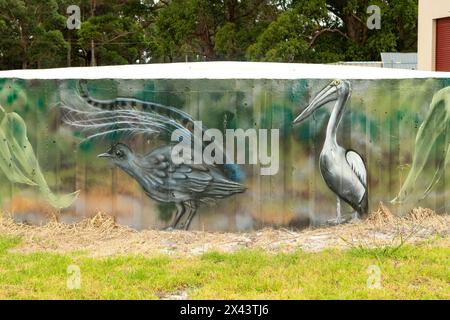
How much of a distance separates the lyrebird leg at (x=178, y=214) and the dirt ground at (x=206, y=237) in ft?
0.39

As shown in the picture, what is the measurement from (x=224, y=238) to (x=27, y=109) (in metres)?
2.87

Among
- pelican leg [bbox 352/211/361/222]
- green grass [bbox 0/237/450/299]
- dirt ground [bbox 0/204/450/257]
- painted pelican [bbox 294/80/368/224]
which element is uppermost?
painted pelican [bbox 294/80/368/224]

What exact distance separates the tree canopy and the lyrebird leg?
2611cm

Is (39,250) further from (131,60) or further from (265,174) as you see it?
(131,60)

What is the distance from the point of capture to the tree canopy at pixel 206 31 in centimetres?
3478

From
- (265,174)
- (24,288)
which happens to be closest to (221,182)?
(265,174)

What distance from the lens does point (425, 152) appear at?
8578mm

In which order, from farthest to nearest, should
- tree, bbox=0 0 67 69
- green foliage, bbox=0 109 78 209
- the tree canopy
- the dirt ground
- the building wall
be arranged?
1. tree, bbox=0 0 67 69
2. the tree canopy
3. the building wall
4. green foliage, bbox=0 109 78 209
5. the dirt ground

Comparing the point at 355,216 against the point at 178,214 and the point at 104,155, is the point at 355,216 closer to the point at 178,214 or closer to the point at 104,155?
the point at 178,214

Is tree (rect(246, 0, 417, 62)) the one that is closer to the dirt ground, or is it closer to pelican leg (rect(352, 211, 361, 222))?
pelican leg (rect(352, 211, 361, 222))

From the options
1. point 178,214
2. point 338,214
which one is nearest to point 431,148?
point 338,214

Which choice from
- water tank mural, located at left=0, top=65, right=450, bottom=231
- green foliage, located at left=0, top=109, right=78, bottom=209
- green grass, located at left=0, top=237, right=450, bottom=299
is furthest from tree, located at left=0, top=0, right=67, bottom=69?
green grass, located at left=0, top=237, right=450, bottom=299

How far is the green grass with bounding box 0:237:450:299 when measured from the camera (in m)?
5.70

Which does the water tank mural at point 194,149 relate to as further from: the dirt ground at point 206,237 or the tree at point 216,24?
the tree at point 216,24
